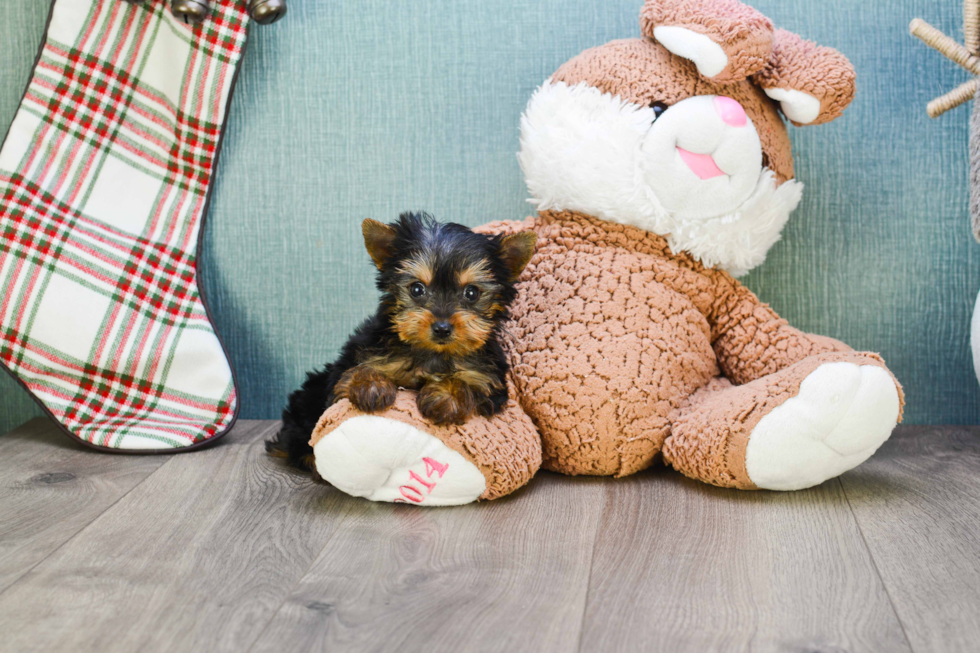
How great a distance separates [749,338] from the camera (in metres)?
1.47

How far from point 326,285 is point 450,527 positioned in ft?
2.51

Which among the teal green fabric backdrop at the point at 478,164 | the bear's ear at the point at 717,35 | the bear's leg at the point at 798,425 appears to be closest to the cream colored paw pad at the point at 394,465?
the bear's leg at the point at 798,425

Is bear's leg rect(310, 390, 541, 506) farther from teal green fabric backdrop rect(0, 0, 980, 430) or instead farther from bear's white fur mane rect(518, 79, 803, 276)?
teal green fabric backdrop rect(0, 0, 980, 430)

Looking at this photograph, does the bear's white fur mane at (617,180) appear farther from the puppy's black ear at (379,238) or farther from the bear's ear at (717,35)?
the puppy's black ear at (379,238)

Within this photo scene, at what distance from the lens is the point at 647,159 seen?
1.37 meters

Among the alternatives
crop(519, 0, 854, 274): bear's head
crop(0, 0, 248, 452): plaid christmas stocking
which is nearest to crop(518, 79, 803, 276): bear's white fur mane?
crop(519, 0, 854, 274): bear's head

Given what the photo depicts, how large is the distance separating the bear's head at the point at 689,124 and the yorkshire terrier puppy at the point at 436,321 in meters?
0.21

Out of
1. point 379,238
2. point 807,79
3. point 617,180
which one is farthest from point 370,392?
point 807,79

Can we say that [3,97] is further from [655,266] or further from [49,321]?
[655,266]

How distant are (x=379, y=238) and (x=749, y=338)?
2.24 feet

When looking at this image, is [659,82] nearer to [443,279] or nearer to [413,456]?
[443,279]

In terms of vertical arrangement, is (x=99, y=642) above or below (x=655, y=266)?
below

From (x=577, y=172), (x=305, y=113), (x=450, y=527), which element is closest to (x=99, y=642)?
(x=450, y=527)

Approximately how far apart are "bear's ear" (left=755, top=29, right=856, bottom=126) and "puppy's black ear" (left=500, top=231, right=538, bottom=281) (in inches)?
20.3
